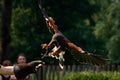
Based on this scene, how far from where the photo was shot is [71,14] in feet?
117

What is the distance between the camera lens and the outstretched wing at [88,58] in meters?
3.64

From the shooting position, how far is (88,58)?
3699 millimetres

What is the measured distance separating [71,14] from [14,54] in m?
4.41

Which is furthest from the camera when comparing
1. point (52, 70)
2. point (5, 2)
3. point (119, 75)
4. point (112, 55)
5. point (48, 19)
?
point (112, 55)

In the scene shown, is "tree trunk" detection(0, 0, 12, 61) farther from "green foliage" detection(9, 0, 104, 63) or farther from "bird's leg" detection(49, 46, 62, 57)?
"bird's leg" detection(49, 46, 62, 57)

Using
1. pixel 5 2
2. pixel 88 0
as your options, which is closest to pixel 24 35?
pixel 88 0

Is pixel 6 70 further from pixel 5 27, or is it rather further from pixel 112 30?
pixel 112 30

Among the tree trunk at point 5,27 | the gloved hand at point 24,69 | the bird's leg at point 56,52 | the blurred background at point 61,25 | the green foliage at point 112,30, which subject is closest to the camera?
the gloved hand at point 24,69

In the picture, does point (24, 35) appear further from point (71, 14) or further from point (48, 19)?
point (48, 19)

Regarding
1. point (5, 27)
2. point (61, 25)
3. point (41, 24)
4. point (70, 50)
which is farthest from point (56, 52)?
point (61, 25)

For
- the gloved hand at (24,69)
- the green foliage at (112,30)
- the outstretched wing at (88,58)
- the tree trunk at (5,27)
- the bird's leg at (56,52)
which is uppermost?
the green foliage at (112,30)

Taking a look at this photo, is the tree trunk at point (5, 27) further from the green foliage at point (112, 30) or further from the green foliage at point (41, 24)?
the green foliage at point (112, 30)

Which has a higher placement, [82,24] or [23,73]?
[82,24]

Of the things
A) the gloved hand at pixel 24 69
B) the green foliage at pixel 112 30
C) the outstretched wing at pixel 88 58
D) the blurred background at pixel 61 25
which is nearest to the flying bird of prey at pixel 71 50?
the outstretched wing at pixel 88 58
